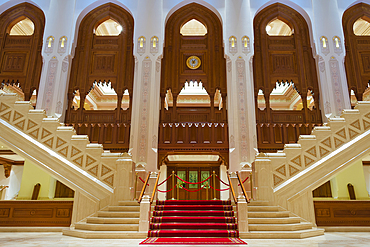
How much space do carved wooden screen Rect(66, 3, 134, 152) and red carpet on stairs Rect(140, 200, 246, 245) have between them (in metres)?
4.94

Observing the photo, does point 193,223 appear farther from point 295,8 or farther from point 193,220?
point 295,8

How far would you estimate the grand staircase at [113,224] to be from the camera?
18.5 ft

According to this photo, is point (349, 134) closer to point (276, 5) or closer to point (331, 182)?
point (331, 182)

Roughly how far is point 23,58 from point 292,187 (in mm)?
11990

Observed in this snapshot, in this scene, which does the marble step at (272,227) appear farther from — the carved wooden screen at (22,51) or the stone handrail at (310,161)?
the carved wooden screen at (22,51)

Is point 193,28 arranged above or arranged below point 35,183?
above

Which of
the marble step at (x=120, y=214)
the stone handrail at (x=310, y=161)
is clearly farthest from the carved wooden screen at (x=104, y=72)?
the stone handrail at (x=310, y=161)

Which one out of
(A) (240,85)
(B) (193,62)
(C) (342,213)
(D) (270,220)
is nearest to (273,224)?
(D) (270,220)

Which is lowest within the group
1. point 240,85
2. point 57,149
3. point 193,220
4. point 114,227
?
point 114,227

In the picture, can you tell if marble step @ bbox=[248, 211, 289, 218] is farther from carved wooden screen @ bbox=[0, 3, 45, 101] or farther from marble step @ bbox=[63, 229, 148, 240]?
carved wooden screen @ bbox=[0, 3, 45, 101]

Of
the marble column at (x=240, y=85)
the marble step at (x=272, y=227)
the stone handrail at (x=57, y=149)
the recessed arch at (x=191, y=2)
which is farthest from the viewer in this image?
the recessed arch at (x=191, y=2)

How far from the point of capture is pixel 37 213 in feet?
29.1

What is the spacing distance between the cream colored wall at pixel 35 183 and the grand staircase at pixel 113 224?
20.1ft

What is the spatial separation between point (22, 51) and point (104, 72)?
379cm
